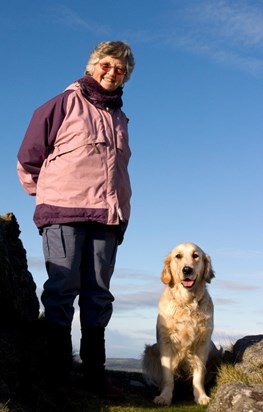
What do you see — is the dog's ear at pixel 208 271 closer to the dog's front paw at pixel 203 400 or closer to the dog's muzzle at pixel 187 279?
the dog's muzzle at pixel 187 279

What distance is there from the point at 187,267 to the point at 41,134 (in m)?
2.13

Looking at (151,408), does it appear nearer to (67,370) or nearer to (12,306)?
(67,370)

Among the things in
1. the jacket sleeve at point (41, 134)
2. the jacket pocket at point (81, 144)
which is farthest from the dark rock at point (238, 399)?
the jacket sleeve at point (41, 134)

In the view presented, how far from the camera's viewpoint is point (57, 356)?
233 inches

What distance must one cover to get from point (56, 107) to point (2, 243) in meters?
1.52

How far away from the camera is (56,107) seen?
19.5 ft

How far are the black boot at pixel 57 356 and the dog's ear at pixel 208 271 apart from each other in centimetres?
173

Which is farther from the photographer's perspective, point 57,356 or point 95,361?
point 95,361

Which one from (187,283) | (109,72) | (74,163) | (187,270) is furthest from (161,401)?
(109,72)

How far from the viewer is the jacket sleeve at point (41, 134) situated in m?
5.93

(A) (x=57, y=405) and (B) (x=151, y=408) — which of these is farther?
(B) (x=151, y=408)

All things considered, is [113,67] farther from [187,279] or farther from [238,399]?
[238,399]

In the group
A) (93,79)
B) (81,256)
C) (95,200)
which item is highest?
(93,79)

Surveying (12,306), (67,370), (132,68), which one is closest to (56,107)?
(132,68)
